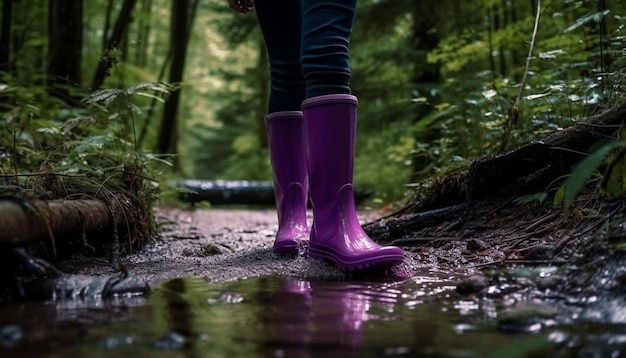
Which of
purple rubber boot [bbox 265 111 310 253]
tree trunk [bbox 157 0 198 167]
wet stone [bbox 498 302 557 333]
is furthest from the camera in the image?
tree trunk [bbox 157 0 198 167]

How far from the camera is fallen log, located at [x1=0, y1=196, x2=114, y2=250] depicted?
1.31 metres

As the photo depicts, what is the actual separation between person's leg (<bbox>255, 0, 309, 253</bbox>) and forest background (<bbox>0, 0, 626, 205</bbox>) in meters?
0.56

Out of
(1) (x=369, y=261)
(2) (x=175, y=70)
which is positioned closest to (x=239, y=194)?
(2) (x=175, y=70)

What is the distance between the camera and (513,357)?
0.73 metres

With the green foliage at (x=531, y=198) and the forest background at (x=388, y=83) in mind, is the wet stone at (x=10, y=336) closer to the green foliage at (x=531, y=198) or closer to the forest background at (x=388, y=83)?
the forest background at (x=388, y=83)

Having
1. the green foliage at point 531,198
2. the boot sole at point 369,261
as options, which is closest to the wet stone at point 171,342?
the boot sole at point 369,261

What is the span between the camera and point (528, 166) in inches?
89.3

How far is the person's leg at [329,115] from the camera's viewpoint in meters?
1.88

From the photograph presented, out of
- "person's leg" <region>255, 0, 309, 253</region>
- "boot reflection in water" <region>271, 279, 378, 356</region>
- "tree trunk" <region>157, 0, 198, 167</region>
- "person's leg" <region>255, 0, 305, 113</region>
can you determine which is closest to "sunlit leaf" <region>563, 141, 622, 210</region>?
"boot reflection in water" <region>271, 279, 378, 356</region>

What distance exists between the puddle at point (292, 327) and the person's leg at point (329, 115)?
45 cm

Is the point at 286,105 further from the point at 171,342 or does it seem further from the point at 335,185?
the point at 171,342

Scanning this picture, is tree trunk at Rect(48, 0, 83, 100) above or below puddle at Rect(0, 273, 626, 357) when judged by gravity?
above

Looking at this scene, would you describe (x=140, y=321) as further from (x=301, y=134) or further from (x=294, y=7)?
(x=294, y=7)

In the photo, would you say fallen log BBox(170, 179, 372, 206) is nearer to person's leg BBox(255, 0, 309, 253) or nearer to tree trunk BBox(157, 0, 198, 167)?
tree trunk BBox(157, 0, 198, 167)
